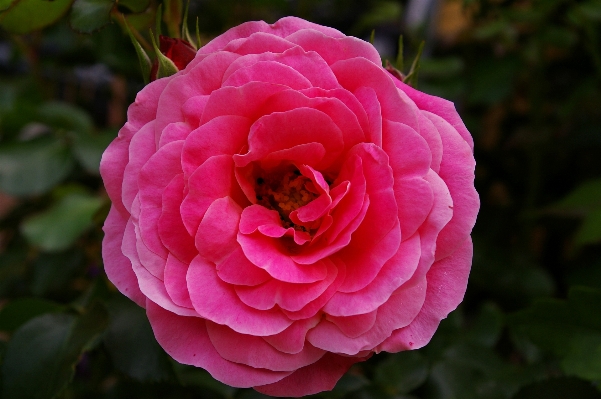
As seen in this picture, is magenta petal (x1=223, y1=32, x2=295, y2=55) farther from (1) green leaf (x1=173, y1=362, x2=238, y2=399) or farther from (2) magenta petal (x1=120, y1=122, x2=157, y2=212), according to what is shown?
(1) green leaf (x1=173, y1=362, x2=238, y2=399)

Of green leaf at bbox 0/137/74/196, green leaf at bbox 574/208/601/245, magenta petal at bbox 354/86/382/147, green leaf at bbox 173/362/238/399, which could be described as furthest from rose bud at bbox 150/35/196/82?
green leaf at bbox 574/208/601/245

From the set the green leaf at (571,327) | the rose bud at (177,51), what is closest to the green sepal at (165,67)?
the rose bud at (177,51)

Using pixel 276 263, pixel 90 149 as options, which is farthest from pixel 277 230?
pixel 90 149

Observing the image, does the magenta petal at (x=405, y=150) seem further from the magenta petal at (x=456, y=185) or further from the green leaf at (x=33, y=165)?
the green leaf at (x=33, y=165)

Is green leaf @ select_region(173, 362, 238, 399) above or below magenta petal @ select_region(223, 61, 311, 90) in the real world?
below

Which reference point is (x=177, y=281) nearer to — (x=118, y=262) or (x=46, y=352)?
(x=118, y=262)

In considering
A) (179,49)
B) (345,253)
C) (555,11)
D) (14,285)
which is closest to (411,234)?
(345,253)

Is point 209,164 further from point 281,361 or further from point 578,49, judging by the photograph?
point 578,49
